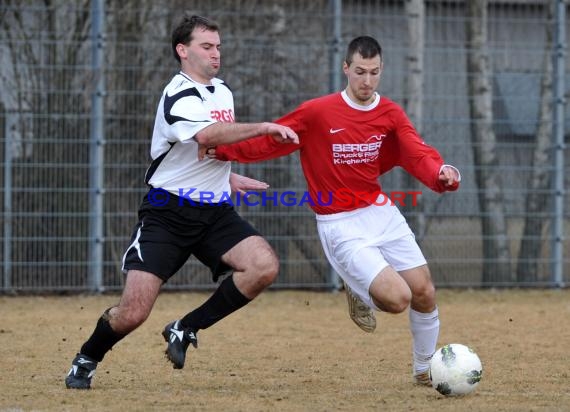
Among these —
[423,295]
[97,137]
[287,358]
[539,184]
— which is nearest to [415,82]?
[539,184]

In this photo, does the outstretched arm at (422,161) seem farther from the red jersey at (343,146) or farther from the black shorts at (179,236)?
the black shorts at (179,236)

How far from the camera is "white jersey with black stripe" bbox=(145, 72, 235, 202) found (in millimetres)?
6559

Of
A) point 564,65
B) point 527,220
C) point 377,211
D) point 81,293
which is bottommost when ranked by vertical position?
point 81,293

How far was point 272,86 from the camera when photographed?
40.5 feet

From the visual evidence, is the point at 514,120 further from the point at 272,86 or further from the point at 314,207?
the point at 314,207

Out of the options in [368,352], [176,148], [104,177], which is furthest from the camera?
[104,177]

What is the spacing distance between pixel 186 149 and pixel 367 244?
4.13ft

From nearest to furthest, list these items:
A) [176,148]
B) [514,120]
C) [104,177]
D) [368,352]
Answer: [176,148] → [368,352] → [104,177] → [514,120]

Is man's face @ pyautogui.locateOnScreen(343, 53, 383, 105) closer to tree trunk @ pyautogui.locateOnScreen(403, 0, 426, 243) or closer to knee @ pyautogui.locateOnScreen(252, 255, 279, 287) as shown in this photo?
knee @ pyautogui.locateOnScreen(252, 255, 279, 287)

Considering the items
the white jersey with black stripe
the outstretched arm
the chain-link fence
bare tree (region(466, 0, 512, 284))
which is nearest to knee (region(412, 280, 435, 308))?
the outstretched arm

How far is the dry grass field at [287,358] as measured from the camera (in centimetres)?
633

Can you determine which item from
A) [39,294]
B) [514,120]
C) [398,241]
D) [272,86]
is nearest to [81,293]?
[39,294]

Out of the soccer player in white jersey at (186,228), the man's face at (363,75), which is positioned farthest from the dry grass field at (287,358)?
the man's face at (363,75)

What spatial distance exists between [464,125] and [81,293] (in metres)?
4.74
